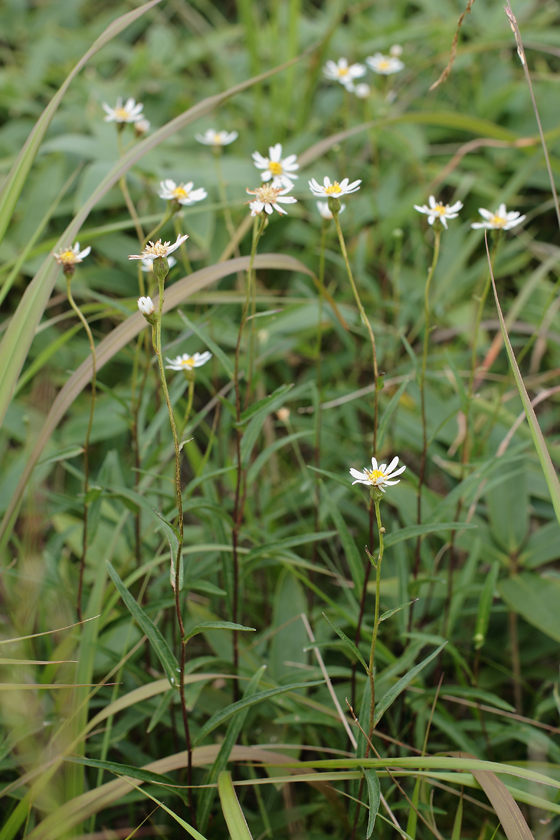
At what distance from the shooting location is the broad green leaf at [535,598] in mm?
1066

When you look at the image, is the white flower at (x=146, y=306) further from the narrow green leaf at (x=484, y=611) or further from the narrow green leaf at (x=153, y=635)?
the narrow green leaf at (x=484, y=611)

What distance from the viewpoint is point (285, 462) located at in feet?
4.92

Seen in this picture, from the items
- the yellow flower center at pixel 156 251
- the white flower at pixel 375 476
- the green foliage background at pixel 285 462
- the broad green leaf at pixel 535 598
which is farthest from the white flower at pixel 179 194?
the broad green leaf at pixel 535 598

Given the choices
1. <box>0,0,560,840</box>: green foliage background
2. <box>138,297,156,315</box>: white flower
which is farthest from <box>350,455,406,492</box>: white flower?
<box>138,297,156,315</box>: white flower

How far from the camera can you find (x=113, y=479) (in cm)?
110

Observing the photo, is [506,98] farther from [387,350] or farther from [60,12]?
[60,12]

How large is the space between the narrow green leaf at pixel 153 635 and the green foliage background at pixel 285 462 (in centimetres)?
8

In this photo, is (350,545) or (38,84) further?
(38,84)

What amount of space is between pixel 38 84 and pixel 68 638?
1.79 m

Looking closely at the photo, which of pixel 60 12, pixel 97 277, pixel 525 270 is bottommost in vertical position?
pixel 97 277

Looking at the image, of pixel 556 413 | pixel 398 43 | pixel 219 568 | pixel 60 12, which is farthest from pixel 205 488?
pixel 60 12

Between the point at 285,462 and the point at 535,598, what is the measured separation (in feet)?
2.05

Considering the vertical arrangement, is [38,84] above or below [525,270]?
above

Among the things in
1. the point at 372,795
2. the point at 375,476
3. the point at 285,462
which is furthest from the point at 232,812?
the point at 285,462
